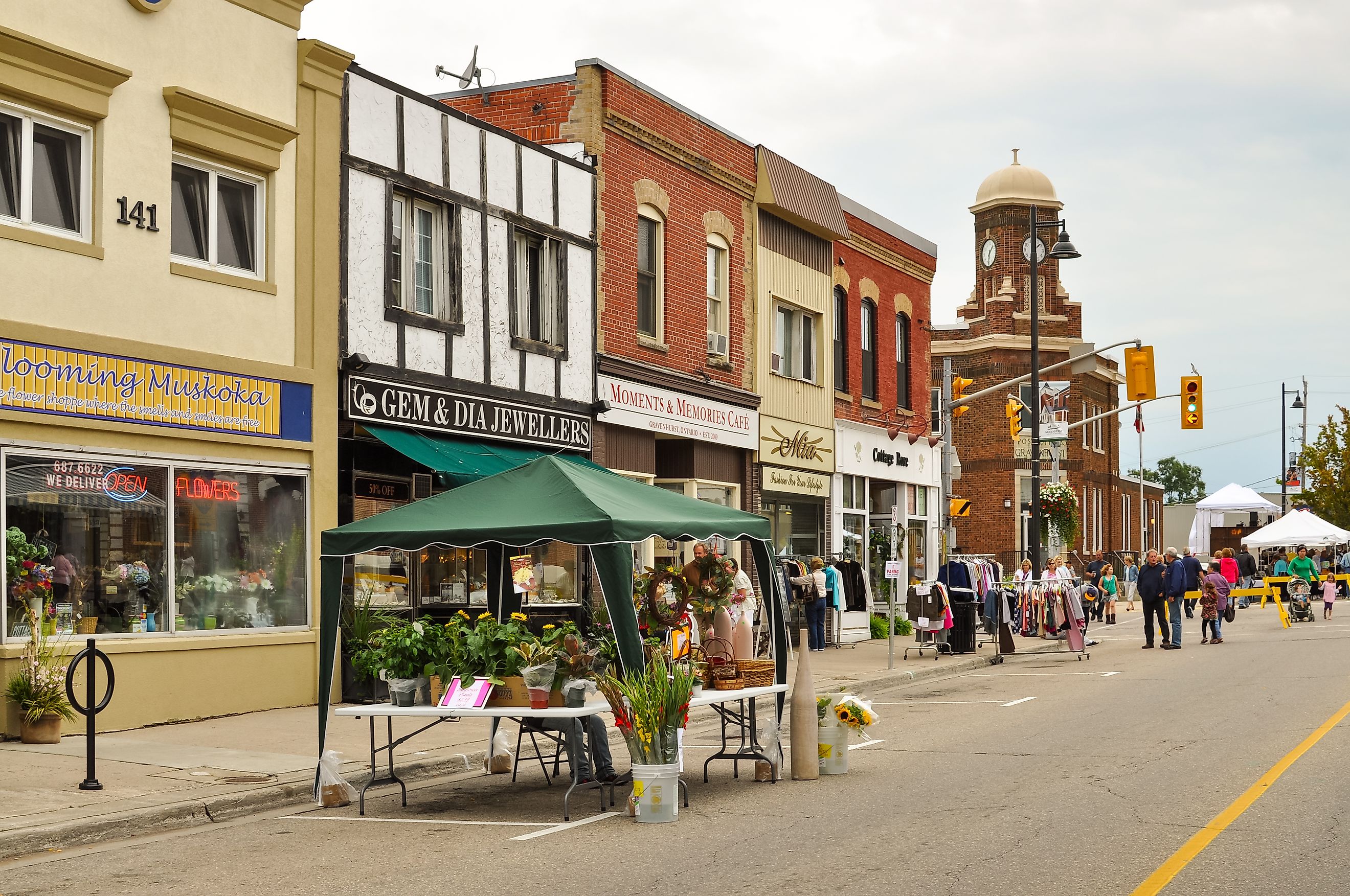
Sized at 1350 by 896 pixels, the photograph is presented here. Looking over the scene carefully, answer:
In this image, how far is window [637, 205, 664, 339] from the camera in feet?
76.9

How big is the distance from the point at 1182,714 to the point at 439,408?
9.40 meters

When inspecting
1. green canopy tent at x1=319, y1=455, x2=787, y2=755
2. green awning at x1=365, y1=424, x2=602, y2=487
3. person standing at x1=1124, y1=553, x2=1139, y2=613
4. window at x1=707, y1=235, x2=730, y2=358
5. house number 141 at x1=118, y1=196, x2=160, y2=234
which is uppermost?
window at x1=707, y1=235, x2=730, y2=358

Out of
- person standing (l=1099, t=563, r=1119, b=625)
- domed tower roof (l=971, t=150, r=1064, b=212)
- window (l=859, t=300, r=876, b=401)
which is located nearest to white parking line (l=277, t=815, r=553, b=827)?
window (l=859, t=300, r=876, b=401)

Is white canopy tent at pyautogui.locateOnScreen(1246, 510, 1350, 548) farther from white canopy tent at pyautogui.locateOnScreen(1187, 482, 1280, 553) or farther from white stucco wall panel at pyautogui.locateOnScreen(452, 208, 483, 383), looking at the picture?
white stucco wall panel at pyautogui.locateOnScreen(452, 208, 483, 383)

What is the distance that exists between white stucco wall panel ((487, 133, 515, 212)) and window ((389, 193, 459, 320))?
3.29 ft

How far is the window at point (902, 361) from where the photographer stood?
108 ft

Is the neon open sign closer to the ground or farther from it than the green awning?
closer to the ground

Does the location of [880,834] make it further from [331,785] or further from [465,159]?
[465,159]

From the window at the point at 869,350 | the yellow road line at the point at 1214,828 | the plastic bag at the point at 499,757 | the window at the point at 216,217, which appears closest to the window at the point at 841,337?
the window at the point at 869,350

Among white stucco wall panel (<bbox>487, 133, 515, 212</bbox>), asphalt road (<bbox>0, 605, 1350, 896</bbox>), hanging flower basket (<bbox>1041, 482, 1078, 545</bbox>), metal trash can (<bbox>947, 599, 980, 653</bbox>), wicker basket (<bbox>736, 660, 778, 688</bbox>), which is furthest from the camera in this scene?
hanging flower basket (<bbox>1041, 482, 1078, 545</bbox>)

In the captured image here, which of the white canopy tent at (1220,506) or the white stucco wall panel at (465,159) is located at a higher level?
the white stucco wall panel at (465,159)

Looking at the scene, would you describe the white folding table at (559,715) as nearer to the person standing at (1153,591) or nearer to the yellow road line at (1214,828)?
the yellow road line at (1214,828)

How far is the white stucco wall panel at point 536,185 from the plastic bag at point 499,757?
378 inches

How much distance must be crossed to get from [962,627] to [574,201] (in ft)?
34.7
